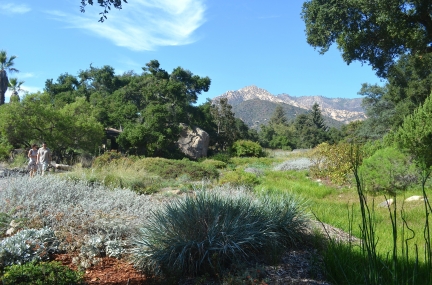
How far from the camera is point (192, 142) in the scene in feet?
100

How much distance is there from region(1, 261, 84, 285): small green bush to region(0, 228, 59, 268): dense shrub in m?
0.47

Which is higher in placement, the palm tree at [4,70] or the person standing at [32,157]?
the palm tree at [4,70]

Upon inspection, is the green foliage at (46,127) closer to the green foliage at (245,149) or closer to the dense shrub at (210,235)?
the green foliage at (245,149)

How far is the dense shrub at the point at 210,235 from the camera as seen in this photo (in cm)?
380

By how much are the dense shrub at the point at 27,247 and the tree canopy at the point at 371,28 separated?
943cm

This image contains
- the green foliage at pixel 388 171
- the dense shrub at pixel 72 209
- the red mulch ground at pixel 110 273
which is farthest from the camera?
the green foliage at pixel 388 171

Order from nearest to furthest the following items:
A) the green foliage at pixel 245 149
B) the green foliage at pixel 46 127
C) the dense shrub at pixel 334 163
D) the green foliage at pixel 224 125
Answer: the dense shrub at pixel 334 163
the green foliage at pixel 46 127
the green foliage at pixel 245 149
the green foliage at pixel 224 125

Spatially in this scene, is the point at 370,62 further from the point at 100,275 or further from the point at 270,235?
the point at 100,275

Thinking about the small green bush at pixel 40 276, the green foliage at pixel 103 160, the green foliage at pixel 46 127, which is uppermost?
the green foliage at pixel 46 127

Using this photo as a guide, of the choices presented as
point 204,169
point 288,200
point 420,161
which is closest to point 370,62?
point 420,161

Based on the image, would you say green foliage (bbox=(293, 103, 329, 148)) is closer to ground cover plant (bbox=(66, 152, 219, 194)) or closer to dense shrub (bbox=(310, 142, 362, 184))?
dense shrub (bbox=(310, 142, 362, 184))

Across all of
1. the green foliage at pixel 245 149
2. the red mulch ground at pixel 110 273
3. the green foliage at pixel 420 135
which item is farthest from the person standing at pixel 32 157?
the green foliage at pixel 245 149

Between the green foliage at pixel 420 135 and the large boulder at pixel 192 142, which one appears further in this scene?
the large boulder at pixel 192 142

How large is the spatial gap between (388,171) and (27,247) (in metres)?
9.73
